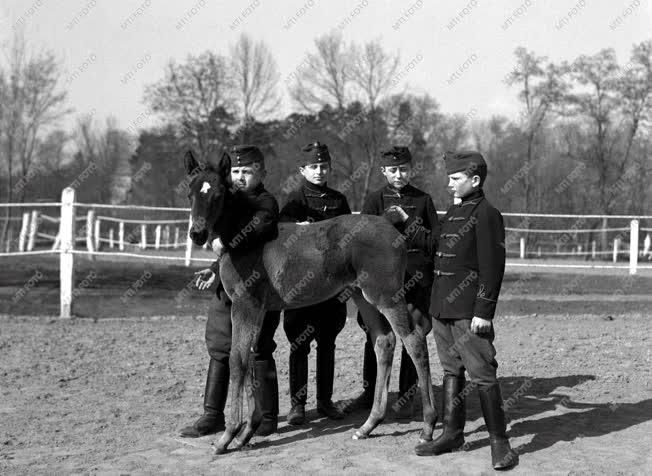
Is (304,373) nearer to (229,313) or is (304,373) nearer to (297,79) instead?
(229,313)

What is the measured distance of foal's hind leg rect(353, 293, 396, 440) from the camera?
5.19 m

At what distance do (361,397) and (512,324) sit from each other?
220 inches

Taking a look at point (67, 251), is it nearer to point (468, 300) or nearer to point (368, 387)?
point (368, 387)

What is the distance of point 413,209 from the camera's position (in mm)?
5605

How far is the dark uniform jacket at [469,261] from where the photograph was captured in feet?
14.8

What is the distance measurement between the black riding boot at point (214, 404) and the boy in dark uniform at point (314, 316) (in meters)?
0.59

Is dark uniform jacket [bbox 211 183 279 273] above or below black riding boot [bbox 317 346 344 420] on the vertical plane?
above

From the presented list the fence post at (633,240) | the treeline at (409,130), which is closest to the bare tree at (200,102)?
the treeline at (409,130)

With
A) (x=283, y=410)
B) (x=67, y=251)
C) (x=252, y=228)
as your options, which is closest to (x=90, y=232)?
(x=67, y=251)

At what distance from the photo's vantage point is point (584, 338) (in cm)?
969

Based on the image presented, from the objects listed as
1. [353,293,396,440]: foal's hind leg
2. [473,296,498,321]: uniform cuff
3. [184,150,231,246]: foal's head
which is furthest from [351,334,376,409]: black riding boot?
[184,150,231,246]: foal's head

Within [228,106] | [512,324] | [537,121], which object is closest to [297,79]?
[228,106]

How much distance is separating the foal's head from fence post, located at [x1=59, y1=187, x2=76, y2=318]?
8.17 metres

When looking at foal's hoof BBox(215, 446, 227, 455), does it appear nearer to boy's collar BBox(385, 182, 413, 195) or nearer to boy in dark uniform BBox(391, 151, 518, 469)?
boy in dark uniform BBox(391, 151, 518, 469)
